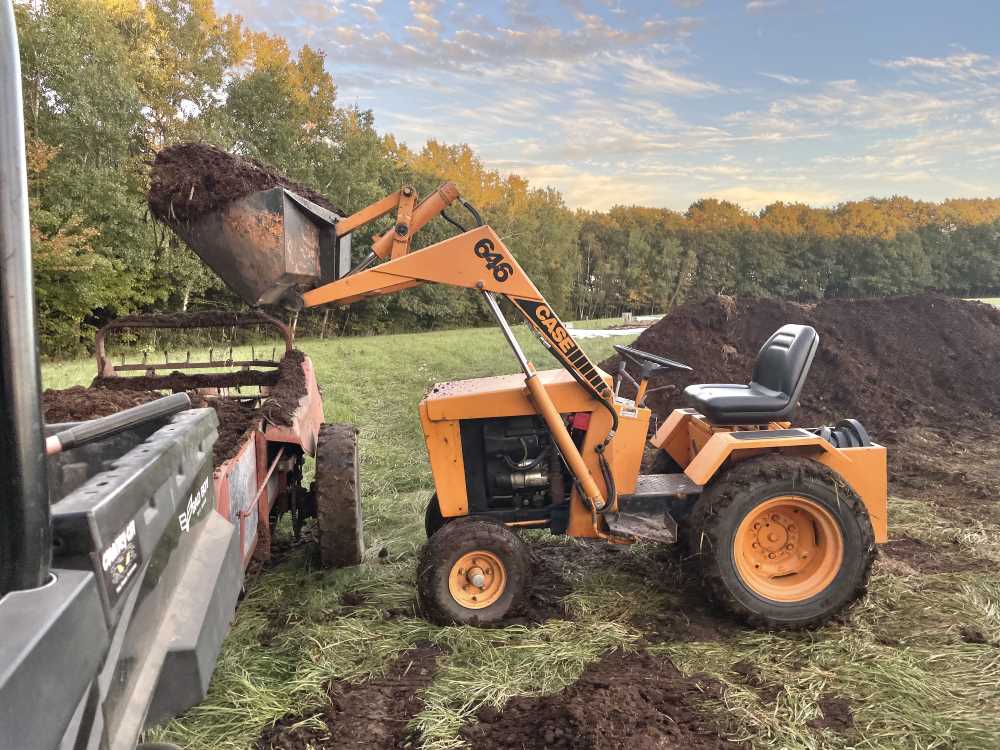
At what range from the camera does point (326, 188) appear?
31.8 metres

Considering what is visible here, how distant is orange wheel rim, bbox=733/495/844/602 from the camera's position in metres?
3.55

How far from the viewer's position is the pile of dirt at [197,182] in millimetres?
3594

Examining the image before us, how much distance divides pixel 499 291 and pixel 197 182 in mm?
1662

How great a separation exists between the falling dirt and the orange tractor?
508mm

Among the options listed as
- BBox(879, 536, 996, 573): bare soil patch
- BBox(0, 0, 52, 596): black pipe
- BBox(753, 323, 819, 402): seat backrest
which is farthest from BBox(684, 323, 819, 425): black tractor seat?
BBox(0, 0, 52, 596): black pipe

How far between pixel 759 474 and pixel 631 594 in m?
1.02

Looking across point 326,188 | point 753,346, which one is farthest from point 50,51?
point 753,346

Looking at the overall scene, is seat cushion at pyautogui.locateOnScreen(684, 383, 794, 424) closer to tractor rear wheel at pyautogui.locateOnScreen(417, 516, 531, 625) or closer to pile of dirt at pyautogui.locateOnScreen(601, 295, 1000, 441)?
tractor rear wheel at pyautogui.locateOnScreen(417, 516, 531, 625)

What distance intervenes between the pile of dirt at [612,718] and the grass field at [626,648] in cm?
7

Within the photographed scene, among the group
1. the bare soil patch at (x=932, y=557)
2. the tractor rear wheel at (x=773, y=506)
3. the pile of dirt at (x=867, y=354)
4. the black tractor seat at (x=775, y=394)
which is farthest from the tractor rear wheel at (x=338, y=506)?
the pile of dirt at (x=867, y=354)

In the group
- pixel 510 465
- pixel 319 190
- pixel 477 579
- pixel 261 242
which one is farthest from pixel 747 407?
pixel 319 190

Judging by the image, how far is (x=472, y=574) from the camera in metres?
3.59

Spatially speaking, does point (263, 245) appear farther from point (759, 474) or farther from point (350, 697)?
point (759, 474)

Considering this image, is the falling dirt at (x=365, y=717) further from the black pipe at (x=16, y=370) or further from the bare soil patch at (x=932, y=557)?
the bare soil patch at (x=932, y=557)
